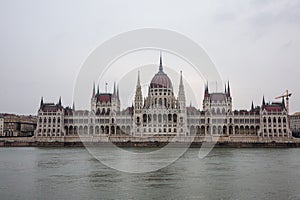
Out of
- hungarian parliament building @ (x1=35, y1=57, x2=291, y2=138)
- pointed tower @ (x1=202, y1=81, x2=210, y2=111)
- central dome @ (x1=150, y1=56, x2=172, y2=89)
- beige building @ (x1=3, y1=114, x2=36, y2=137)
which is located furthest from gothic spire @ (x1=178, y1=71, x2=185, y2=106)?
beige building @ (x1=3, y1=114, x2=36, y2=137)

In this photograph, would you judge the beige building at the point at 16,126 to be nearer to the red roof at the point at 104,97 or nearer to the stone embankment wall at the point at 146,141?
the red roof at the point at 104,97

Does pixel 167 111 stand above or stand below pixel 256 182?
above

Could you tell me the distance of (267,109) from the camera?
96.9 m

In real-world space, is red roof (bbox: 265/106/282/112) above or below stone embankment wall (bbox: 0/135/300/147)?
above

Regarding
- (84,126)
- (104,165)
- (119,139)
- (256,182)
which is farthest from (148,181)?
(84,126)

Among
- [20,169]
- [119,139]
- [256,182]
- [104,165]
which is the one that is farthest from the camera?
[119,139]

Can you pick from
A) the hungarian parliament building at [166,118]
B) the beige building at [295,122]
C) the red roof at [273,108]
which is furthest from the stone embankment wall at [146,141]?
the beige building at [295,122]

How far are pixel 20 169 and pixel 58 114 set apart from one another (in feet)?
214

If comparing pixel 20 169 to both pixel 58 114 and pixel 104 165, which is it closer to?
pixel 104 165

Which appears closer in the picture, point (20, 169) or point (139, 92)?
point (20, 169)

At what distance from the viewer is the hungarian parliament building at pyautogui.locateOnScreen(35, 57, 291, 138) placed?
95.2 m

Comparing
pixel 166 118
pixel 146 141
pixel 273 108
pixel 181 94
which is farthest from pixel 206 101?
pixel 146 141

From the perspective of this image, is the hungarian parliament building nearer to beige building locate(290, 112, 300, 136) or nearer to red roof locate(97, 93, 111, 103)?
red roof locate(97, 93, 111, 103)

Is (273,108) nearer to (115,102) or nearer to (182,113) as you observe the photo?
(182,113)
